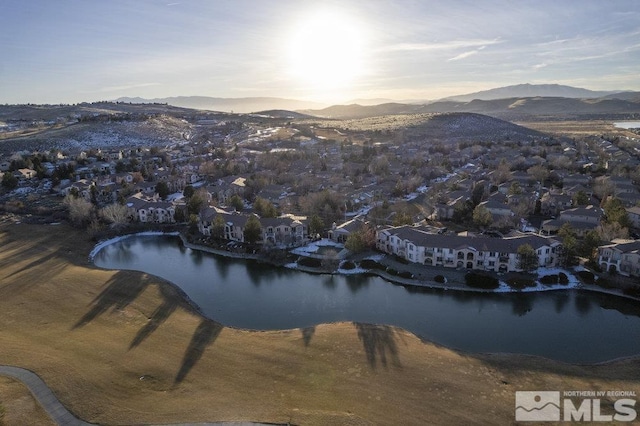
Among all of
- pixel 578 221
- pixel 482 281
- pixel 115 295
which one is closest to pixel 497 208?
pixel 578 221

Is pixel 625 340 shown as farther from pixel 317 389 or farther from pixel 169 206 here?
pixel 169 206

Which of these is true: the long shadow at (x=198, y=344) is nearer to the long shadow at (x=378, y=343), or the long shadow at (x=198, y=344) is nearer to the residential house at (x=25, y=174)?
the long shadow at (x=378, y=343)

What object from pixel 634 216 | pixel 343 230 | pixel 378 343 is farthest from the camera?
pixel 634 216

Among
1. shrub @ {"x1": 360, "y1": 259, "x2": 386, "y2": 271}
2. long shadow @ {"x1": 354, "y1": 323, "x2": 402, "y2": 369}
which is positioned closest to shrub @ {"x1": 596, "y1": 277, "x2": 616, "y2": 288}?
shrub @ {"x1": 360, "y1": 259, "x2": 386, "y2": 271}

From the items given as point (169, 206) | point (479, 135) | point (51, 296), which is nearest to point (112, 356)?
point (51, 296)

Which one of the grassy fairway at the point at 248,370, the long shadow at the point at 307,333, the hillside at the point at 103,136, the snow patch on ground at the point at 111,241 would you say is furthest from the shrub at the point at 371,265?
the hillside at the point at 103,136

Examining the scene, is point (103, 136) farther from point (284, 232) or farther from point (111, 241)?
point (284, 232)

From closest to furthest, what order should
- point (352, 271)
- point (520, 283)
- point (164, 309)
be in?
1. point (164, 309)
2. point (520, 283)
3. point (352, 271)
